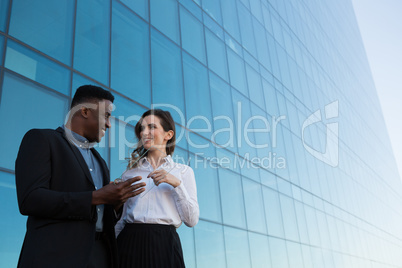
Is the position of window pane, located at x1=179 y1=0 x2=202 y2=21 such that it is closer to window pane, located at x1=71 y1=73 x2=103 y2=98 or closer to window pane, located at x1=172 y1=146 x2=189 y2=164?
window pane, located at x1=172 y1=146 x2=189 y2=164

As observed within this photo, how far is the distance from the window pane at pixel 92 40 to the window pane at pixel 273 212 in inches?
267

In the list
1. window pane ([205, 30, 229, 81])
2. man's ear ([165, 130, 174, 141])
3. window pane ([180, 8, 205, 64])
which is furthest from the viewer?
window pane ([205, 30, 229, 81])

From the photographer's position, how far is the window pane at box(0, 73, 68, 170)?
517cm

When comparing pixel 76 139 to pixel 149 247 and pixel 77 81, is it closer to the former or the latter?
pixel 149 247

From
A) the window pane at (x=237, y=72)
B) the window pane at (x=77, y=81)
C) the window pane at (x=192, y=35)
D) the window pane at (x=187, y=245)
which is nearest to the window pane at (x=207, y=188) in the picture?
the window pane at (x=187, y=245)

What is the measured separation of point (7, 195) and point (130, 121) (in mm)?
2911

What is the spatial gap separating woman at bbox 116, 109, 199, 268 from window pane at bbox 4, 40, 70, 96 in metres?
3.41

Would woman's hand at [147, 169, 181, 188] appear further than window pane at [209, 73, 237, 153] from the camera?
No

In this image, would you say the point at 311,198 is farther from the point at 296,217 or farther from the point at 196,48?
the point at 196,48

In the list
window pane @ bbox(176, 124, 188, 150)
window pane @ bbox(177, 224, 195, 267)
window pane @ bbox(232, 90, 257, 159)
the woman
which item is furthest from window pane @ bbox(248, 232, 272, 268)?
the woman

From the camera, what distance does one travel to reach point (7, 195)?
16.4 ft

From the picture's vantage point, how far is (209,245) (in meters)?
8.72

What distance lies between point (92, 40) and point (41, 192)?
5.61m

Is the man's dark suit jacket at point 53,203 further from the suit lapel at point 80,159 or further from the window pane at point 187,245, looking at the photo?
the window pane at point 187,245
